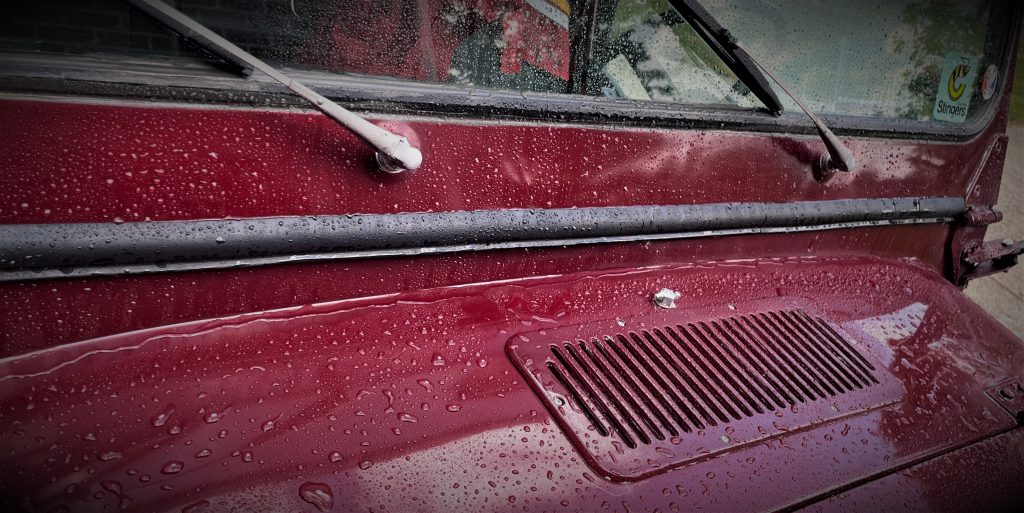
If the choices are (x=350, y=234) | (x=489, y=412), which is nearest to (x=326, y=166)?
(x=350, y=234)

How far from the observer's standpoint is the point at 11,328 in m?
0.88

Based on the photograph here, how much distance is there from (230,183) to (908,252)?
75.3 inches

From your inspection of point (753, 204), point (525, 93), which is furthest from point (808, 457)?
point (525, 93)

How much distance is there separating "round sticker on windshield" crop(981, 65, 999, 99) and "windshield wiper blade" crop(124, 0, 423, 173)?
1964 millimetres

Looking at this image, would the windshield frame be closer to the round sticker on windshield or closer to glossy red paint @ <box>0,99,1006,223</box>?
glossy red paint @ <box>0,99,1006,223</box>

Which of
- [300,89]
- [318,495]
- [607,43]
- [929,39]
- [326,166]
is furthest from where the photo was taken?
[929,39]

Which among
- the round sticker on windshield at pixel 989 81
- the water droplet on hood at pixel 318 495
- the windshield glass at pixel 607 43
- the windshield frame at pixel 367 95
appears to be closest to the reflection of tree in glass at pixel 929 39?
the windshield glass at pixel 607 43

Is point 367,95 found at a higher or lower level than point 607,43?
lower

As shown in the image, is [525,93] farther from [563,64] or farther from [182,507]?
[182,507]

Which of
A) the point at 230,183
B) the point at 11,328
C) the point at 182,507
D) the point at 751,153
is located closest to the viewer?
the point at 182,507

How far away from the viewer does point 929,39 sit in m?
1.87

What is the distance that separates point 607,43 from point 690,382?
2.34 ft

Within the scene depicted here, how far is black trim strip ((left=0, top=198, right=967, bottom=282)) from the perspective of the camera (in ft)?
2.93

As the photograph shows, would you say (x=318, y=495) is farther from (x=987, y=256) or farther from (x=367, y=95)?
(x=987, y=256)
